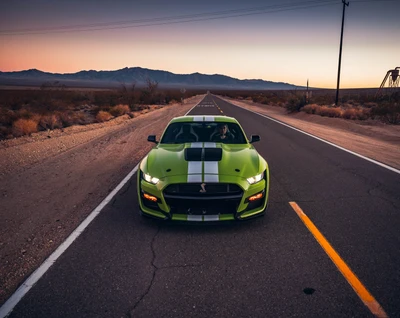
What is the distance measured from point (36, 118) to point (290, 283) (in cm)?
1734

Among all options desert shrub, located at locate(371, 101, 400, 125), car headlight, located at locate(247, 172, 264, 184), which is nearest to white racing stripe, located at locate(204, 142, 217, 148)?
car headlight, located at locate(247, 172, 264, 184)

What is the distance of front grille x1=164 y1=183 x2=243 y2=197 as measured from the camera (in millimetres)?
4082

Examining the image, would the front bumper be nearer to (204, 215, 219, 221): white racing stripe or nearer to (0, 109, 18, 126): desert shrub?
(204, 215, 219, 221): white racing stripe

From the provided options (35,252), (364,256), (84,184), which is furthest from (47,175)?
(364,256)

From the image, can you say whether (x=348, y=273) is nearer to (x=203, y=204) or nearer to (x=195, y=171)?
(x=203, y=204)

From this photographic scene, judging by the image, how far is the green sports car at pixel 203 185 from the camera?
4.07 m

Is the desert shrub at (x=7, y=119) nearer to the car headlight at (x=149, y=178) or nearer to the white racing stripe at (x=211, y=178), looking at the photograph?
the car headlight at (x=149, y=178)

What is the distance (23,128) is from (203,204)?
540 inches

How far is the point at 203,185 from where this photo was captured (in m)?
4.10

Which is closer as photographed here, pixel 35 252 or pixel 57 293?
pixel 57 293

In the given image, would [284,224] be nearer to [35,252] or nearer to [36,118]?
[35,252]

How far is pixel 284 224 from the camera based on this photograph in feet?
15.2

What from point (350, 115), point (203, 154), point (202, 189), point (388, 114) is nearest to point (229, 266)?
point (202, 189)

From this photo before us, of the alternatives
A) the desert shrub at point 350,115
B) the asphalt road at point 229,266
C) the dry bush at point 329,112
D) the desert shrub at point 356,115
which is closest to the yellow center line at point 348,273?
the asphalt road at point 229,266
